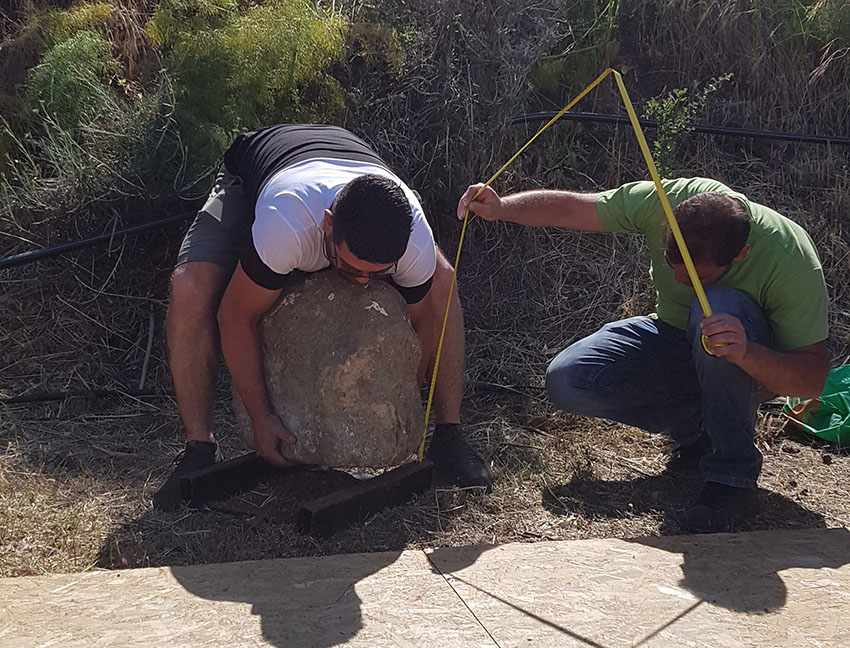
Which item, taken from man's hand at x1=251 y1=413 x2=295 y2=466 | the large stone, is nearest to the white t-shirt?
the large stone

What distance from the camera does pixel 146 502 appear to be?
11.4 ft

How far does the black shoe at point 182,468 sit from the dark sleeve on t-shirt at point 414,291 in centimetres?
84

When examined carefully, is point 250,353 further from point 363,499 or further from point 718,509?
point 718,509

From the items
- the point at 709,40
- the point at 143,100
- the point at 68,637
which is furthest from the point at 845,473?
the point at 143,100

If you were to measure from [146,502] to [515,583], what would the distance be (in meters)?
1.37

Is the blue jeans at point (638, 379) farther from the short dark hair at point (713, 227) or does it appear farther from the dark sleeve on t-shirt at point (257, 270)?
the dark sleeve on t-shirt at point (257, 270)

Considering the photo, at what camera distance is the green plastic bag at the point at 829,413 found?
13.6 ft

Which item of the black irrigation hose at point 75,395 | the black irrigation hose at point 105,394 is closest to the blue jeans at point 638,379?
the black irrigation hose at point 105,394

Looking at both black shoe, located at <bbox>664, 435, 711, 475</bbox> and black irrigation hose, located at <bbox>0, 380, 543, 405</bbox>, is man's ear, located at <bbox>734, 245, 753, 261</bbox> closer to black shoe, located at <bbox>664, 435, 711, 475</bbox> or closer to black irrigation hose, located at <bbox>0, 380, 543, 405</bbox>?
black shoe, located at <bbox>664, 435, 711, 475</bbox>

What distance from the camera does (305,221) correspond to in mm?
3209

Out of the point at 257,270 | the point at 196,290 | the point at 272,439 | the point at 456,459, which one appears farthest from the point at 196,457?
the point at 456,459

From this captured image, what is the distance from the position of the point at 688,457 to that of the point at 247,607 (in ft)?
6.16

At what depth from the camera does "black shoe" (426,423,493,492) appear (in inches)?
140

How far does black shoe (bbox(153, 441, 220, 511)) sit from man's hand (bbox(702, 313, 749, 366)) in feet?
5.56
